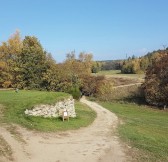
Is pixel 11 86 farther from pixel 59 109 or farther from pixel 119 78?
pixel 119 78

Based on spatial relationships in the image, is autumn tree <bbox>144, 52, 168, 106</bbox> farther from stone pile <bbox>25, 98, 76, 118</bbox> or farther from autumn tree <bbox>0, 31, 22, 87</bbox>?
stone pile <bbox>25, 98, 76, 118</bbox>

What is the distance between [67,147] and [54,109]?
22.7 ft

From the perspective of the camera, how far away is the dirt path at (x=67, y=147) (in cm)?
1551

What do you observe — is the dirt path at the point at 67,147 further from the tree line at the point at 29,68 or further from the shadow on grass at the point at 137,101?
the shadow on grass at the point at 137,101

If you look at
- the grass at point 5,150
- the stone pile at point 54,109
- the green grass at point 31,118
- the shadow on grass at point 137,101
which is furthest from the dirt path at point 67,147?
the shadow on grass at point 137,101

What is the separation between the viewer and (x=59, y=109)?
24547mm

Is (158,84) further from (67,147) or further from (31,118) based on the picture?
(67,147)

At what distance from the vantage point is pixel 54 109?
2412cm

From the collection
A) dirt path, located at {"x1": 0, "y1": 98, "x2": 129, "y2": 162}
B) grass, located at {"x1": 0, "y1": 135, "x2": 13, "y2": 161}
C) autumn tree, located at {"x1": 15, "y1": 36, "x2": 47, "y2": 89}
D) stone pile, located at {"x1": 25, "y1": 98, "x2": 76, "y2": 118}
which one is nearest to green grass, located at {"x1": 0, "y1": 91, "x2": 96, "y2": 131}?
stone pile, located at {"x1": 25, "y1": 98, "x2": 76, "y2": 118}

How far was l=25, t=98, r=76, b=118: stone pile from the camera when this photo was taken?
23.1 m

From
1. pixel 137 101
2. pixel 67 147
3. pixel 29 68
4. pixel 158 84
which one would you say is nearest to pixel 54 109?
pixel 67 147

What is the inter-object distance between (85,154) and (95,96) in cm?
5008

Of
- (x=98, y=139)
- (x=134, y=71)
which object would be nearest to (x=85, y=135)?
(x=98, y=139)

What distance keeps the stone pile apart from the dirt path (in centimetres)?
306
